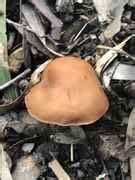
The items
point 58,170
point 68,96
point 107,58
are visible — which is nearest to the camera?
point 68,96

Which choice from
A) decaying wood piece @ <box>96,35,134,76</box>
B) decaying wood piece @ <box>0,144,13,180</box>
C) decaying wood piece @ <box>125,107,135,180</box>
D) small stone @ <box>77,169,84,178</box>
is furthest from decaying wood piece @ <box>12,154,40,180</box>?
decaying wood piece @ <box>96,35,134,76</box>

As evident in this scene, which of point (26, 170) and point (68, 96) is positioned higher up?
point (68, 96)

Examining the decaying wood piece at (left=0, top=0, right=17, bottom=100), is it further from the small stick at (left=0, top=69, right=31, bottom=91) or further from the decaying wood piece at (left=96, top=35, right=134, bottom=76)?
the decaying wood piece at (left=96, top=35, right=134, bottom=76)

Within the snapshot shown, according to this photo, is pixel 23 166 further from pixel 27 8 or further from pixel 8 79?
pixel 27 8

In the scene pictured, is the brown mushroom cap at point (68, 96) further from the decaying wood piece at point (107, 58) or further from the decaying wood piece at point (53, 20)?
the decaying wood piece at point (53, 20)

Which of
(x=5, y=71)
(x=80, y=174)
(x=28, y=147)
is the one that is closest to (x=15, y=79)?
(x=5, y=71)

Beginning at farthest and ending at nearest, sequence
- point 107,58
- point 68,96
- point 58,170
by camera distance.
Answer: point 107,58
point 58,170
point 68,96

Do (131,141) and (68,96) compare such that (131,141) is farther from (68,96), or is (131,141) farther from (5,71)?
(5,71)
